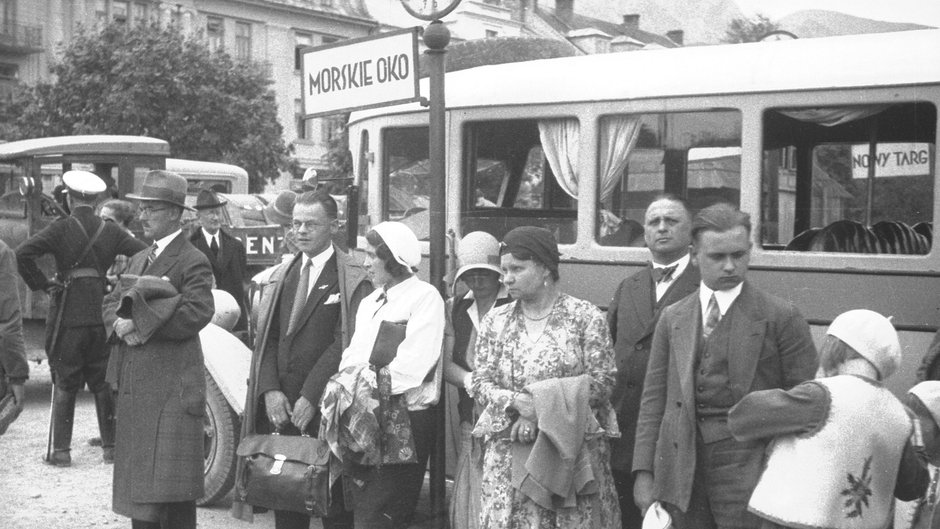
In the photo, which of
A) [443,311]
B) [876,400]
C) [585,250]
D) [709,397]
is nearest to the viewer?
[876,400]

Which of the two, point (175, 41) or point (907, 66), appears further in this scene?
point (175, 41)

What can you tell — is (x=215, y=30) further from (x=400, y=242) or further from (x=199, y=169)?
(x=400, y=242)

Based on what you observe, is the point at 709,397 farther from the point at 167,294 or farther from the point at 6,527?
the point at 6,527

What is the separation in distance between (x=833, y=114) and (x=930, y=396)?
200 cm

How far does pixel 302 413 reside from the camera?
583 cm

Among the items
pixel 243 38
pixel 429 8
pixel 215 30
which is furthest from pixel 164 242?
pixel 243 38

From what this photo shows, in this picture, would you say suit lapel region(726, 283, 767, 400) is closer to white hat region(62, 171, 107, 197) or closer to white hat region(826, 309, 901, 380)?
white hat region(826, 309, 901, 380)

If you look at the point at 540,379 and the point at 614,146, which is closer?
the point at 540,379

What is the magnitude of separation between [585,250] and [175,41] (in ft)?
110

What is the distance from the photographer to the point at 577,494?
4922mm

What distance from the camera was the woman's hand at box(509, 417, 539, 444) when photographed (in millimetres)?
4910

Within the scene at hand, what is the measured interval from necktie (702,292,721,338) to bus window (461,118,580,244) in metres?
2.11

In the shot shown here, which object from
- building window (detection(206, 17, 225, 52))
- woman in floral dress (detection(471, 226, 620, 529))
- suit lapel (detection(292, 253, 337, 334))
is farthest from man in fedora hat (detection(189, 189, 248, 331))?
building window (detection(206, 17, 225, 52))

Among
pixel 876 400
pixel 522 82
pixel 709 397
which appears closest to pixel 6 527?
pixel 522 82
